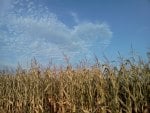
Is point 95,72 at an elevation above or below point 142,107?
above

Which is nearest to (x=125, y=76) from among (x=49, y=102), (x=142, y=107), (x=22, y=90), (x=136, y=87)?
(x=136, y=87)

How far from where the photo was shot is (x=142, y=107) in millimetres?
5895

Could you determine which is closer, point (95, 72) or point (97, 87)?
point (97, 87)

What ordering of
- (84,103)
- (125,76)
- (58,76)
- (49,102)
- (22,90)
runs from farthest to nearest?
(22,90), (58,76), (49,102), (84,103), (125,76)

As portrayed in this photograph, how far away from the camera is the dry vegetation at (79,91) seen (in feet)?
20.1

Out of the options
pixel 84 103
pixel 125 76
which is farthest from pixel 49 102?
pixel 125 76

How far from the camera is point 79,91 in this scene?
23.7ft

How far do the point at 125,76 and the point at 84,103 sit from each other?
1.12 meters

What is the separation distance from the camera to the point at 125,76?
21.1 ft

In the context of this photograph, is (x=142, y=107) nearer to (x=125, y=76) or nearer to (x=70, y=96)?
(x=125, y=76)

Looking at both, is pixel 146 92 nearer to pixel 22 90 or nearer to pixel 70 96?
pixel 70 96

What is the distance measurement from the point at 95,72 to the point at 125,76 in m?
1.00

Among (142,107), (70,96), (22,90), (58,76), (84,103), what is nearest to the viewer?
(142,107)

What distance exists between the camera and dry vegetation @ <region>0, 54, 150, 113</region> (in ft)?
20.1
